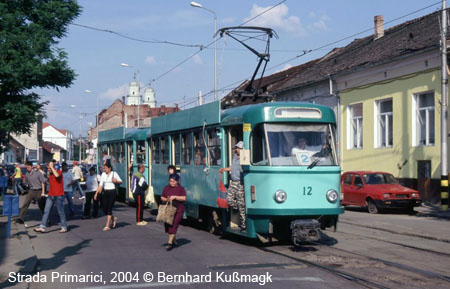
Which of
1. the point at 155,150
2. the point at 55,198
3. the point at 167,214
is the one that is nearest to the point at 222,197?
the point at 167,214

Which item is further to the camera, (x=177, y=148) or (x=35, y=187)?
(x=35, y=187)

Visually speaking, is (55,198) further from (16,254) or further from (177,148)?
(16,254)

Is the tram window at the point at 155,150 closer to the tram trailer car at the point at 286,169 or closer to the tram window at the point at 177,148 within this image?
the tram window at the point at 177,148

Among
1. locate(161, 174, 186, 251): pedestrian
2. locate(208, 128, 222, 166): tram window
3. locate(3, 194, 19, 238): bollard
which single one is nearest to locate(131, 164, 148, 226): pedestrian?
locate(208, 128, 222, 166): tram window

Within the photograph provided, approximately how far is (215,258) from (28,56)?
790cm

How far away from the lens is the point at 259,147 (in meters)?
12.5

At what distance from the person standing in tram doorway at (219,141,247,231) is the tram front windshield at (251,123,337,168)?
54cm

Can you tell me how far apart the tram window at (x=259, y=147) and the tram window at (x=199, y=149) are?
2.92 metres

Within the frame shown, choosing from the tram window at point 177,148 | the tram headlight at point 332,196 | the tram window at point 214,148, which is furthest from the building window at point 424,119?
the tram headlight at point 332,196

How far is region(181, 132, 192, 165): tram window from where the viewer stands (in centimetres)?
1653

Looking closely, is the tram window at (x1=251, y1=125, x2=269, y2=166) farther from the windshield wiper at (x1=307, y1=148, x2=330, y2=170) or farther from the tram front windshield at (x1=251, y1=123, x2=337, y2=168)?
the windshield wiper at (x1=307, y1=148, x2=330, y2=170)

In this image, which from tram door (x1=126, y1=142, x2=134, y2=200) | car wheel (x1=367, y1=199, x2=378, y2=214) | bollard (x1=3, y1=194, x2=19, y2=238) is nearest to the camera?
bollard (x1=3, y1=194, x2=19, y2=238)

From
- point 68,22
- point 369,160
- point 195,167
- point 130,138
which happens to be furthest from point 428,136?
point 68,22

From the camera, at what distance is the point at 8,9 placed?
16.3 m
